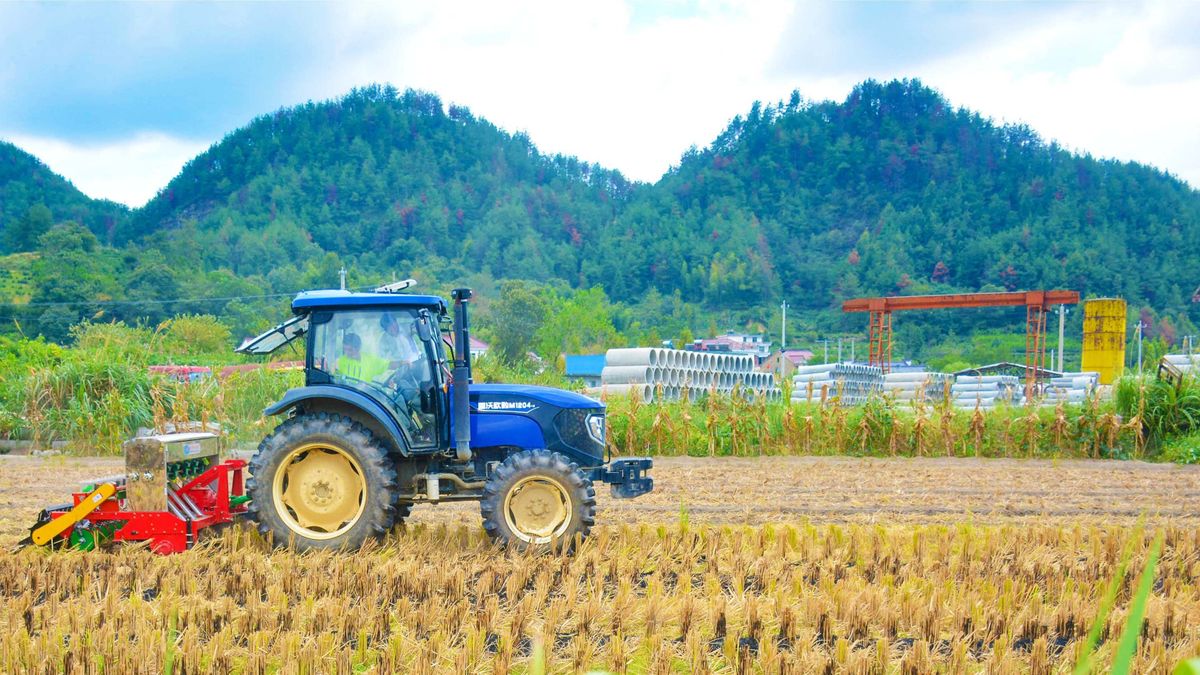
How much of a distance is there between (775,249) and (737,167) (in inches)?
685

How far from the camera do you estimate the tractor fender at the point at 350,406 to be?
26.8ft

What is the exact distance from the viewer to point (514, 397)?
29.3 feet

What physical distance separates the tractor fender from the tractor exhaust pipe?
46 cm

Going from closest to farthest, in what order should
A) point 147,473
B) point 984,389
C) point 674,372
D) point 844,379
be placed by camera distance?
point 147,473
point 674,372
point 844,379
point 984,389

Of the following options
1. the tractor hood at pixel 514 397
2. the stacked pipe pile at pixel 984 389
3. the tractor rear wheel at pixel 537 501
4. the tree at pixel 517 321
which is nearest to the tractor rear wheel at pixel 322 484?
the tractor rear wheel at pixel 537 501

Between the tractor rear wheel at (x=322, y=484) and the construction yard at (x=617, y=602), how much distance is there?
294 millimetres

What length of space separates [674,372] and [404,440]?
21478mm

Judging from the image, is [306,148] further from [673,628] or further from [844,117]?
[673,628]

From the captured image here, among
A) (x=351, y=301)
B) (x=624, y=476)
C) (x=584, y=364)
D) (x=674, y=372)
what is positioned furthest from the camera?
(x=584, y=364)

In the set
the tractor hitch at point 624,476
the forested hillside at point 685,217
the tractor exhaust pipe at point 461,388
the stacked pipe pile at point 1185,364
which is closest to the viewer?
the tractor exhaust pipe at point 461,388

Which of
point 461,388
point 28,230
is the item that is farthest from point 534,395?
point 28,230

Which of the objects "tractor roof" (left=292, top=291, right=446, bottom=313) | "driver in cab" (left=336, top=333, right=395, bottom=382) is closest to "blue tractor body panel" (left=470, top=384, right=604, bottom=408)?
"driver in cab" (left=336, top=333, right=395, bottom=382)

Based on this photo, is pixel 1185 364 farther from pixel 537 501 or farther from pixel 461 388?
pixel 461 388

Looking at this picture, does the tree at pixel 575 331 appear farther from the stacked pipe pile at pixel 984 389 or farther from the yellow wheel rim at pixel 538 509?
the yellow wheel rim at pixel 538 509
